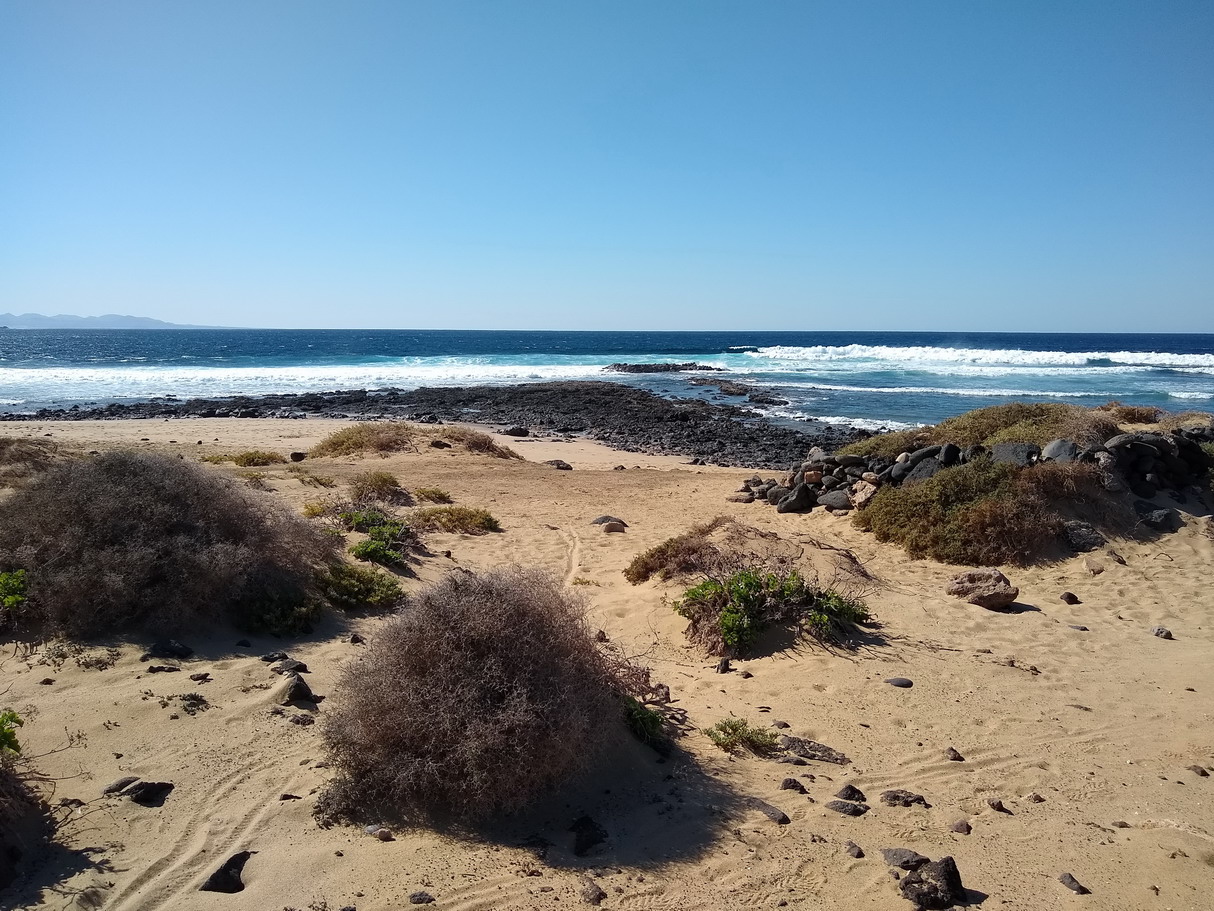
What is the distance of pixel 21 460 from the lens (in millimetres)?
10055

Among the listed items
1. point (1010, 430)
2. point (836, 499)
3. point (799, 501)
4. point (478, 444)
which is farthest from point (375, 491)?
point (1010, 430)

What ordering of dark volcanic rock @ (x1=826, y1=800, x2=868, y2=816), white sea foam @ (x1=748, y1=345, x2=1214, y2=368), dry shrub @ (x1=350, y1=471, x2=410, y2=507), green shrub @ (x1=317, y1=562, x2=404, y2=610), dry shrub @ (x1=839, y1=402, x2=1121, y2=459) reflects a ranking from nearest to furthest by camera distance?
dark volcanic rock @ (x1=826, y1=800, x2=868, y2=816)
green shrub @ (x1=317, y1=562, x2=404, y2=610)
dry shrub @ (x1=350, y1=471, x2=410, y2=507)
dry shrub @ (x1=839, y1=402, x2=1121, y2=459)
white sea foam @ (x1=748, y1=345, x2=1214, y2=368)

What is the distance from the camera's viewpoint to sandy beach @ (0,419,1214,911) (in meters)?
3.62

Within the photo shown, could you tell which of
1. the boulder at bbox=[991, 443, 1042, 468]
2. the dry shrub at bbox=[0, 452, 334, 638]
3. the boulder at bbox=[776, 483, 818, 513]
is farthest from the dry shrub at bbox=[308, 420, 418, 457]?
the boulder at bbox=[991, 443, 1042, 468]

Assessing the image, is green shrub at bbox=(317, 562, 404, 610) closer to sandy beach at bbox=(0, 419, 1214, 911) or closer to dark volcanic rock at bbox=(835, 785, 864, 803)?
sandy beach at bbox=(0, 419, 1214, 911)

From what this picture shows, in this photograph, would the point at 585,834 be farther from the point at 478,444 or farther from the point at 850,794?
the point at 478,444

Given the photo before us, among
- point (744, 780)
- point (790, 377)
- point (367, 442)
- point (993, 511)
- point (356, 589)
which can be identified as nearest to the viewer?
point (744, 780)

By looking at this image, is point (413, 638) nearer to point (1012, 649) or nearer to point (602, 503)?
point (1012, 649)

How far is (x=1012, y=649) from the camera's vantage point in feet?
23.3

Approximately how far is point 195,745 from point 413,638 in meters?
1.73

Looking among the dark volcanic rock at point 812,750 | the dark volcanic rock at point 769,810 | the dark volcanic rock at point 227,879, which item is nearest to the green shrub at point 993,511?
the dark volcanic rock at point 812,750

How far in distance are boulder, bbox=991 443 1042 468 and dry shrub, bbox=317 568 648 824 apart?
30.5ft

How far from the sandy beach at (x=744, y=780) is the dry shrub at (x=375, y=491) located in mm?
3503

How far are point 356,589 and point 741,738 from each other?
4113mm
